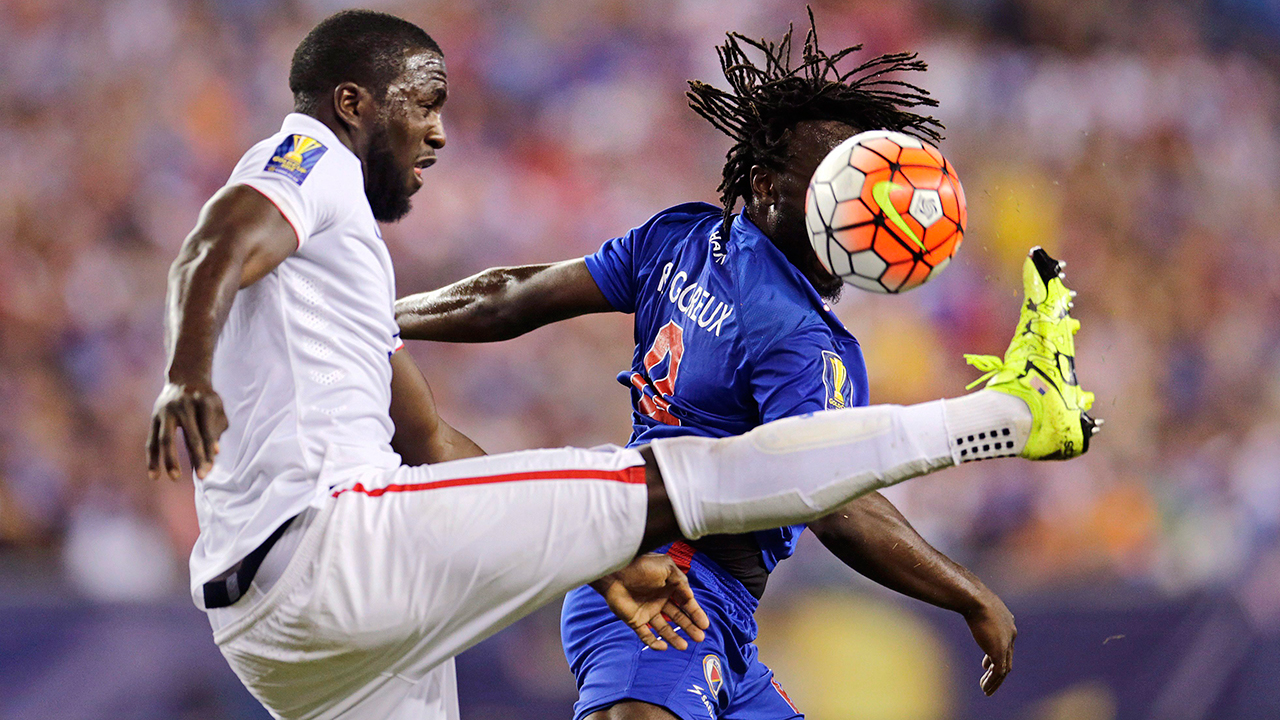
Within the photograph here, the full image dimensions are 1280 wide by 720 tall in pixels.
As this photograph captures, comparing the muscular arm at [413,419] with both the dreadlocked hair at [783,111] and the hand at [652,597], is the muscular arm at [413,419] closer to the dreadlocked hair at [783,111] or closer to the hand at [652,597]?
the hand at [652,597]

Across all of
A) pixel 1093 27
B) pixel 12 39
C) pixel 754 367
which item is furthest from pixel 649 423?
pixel 1093 27

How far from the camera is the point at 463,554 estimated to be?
2.28 metres

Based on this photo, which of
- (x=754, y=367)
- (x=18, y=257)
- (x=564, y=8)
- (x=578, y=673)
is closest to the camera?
(x=754, y=367)

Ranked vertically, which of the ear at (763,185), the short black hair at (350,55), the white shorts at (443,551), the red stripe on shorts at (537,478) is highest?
the short black hair at (350,55)

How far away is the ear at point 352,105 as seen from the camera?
108 inches

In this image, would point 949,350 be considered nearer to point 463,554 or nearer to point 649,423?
point 649,423

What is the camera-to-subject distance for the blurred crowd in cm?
627

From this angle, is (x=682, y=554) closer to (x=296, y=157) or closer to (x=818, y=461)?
(x=818, y=461)

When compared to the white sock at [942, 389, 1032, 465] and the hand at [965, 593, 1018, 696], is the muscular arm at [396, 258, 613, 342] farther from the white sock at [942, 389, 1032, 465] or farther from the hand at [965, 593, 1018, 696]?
the white sock at [942, 389, 1032, 465]

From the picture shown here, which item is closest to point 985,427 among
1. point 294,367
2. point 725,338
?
point 725,338

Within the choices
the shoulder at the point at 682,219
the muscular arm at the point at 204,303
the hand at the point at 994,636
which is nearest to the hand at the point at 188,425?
the muscular arm at the point at 204,303

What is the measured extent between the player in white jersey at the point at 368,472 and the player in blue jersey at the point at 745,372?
0.53m

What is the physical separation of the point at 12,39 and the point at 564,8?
3.32m

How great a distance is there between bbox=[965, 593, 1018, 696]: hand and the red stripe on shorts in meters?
1.28
